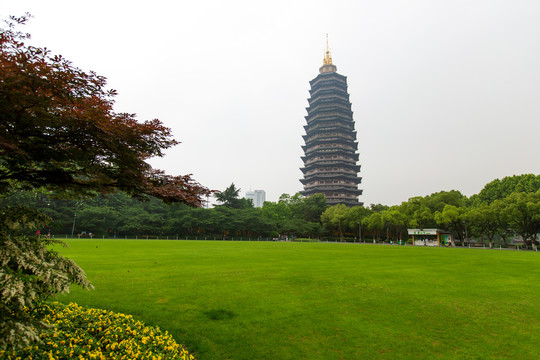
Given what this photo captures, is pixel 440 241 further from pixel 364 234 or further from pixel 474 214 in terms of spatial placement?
pixel 364 234

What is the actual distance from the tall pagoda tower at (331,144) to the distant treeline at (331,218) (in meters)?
26.4

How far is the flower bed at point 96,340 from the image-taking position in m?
3.94

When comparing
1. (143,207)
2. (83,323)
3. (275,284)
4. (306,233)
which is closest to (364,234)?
(306,233)

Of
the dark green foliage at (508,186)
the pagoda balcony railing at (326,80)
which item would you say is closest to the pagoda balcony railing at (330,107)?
the pagoda balcony railing at (326,80)

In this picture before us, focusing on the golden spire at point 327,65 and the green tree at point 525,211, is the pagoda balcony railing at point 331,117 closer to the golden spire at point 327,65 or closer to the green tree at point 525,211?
the golden spire at point 327,65

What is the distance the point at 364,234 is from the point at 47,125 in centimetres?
7046

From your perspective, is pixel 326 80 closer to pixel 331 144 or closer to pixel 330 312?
pixel 331 144

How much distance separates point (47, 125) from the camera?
4004mm

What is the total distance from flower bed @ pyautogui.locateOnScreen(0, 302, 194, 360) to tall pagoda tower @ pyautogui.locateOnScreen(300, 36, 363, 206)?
90.1 meters

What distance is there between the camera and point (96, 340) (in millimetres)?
4559

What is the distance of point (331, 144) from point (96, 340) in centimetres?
10066

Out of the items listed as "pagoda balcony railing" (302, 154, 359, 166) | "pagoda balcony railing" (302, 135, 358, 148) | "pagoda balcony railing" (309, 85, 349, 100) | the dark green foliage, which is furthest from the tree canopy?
"pagoda balcony railing" (309, 85, 349, 100)

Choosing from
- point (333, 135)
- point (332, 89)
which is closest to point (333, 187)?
point (333, 135)

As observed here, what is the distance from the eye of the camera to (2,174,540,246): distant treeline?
42.6 metres
